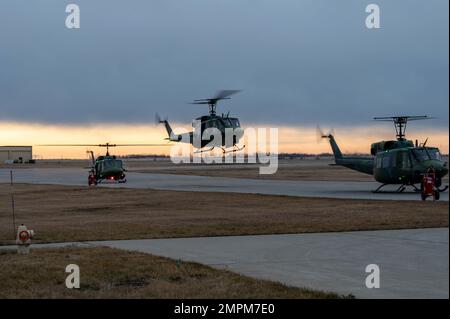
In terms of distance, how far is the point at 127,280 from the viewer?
10.1m

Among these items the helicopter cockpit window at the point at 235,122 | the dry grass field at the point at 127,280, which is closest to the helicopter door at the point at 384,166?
the dry grass field at the point at 127,280

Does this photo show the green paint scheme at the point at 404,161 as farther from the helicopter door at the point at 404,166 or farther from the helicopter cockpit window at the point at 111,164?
the helicopter cockpit window at the point at 111,164

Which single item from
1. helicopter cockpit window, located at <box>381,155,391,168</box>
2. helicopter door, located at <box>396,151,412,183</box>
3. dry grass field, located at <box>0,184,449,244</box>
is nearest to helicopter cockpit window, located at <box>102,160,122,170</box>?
dry grass field, located at <box>0,184,449,244</box>

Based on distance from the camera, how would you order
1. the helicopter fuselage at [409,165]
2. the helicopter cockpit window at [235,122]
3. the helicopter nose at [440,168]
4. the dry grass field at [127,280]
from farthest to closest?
the helicopter cockpit window at [235,122] → the helicopter fuselage at [409,165] → the helicopter nose at [440,168] → the dry grass field at [127,280]

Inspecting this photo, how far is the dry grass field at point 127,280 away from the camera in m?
9.08

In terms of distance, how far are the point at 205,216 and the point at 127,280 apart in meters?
11.1

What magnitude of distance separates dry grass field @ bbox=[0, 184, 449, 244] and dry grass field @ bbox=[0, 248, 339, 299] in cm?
377

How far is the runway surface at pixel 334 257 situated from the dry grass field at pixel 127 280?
650 mm

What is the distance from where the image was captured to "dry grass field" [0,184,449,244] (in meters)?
16.9

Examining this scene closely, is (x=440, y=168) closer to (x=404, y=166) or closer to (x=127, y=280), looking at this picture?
(x=404, y=166)

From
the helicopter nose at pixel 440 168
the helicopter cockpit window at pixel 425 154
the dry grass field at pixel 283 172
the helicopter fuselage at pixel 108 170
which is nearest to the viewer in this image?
the helicopter nose at pixel 440 168

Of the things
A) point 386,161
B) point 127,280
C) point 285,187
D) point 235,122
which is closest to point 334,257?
point 127,280
